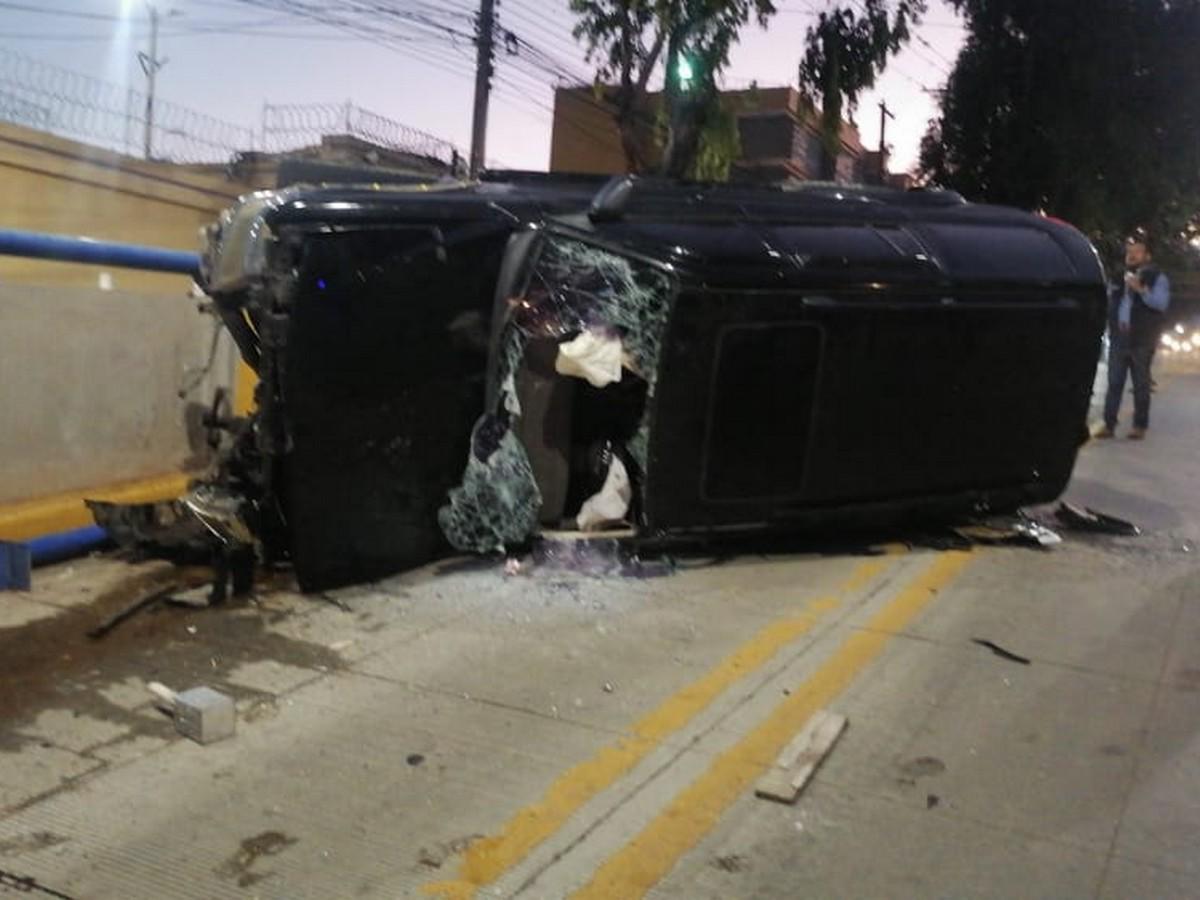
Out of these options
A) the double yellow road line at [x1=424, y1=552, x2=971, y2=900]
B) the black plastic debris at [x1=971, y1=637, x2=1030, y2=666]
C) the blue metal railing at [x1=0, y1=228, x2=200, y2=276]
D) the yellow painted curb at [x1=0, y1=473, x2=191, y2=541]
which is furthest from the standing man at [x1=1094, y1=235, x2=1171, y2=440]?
the yellow painted curb at [x1=0, y1=473, x2=191, y2=541]

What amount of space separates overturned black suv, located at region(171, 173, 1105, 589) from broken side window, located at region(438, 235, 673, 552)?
1cm

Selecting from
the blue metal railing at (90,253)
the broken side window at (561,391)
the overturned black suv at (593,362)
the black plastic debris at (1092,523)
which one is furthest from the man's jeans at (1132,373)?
the blue metal railing at (90,253)

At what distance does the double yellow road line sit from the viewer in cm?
330

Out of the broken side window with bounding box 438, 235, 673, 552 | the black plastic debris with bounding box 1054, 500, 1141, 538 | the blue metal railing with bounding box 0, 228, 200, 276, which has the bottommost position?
the black plastic debris with bounding box 1054, 500, 1141, 538

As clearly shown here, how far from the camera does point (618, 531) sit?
20.0 ft

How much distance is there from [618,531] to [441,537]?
88 cm

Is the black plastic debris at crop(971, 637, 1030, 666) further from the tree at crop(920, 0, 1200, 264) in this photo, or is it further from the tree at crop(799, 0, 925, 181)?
the tree at crop(920, 0, 1200, 264)

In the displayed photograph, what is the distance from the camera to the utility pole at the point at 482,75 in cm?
2053

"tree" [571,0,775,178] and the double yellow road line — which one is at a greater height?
"tree" [571,0,775,178]

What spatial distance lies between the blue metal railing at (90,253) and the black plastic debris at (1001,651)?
14.3 feet

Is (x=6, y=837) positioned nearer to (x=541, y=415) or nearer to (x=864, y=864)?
(x=864, y=864)

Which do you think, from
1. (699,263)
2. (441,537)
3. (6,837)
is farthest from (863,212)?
(6,837)

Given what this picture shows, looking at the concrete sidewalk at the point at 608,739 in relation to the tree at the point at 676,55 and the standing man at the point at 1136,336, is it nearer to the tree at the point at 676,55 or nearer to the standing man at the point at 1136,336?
the standing man at the point at 1136,336

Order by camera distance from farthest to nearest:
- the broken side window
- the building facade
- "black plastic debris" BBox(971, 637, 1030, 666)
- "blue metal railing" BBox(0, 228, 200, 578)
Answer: the building facade → the broken side window → "blue metal railing" BBox(0, 228, 200, 578) → "black plastic debris" BBox(971, 637, 1030, 666)
